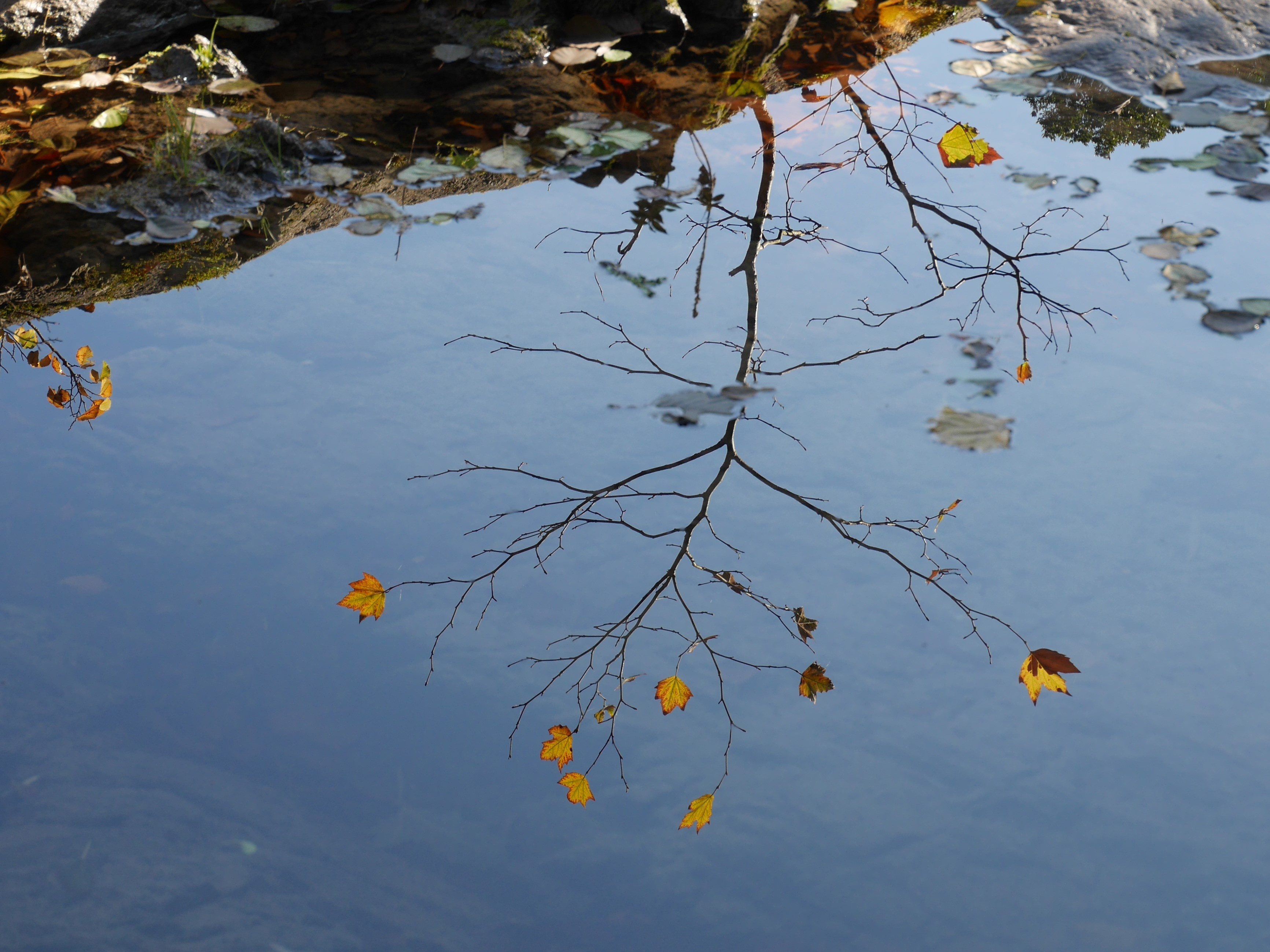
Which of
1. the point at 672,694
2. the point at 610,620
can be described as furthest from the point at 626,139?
the point at 672,694

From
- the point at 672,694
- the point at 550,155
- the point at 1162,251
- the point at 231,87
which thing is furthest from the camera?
the point at 231,87

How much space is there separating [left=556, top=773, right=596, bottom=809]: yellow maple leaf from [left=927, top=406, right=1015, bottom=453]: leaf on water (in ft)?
2.85

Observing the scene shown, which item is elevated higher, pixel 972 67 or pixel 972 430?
pixel 972 67

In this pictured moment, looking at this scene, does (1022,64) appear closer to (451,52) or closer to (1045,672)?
(451,52)

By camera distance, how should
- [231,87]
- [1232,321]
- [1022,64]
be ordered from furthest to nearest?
1. [1022,64]
2. [231,87]
3. [1232,321]

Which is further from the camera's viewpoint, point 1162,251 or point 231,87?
point 231,87

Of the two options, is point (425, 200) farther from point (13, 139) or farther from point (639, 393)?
point (13, 139)

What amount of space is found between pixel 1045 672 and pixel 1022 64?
2.44 meters

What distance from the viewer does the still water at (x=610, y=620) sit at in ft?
3.45

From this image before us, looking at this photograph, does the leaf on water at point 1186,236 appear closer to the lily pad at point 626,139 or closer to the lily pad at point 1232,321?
the lily pad at point 1232,321

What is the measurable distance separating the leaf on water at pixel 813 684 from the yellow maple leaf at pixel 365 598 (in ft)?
2.01

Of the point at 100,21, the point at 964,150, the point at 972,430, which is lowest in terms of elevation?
the point at 972,430

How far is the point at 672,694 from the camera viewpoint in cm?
122

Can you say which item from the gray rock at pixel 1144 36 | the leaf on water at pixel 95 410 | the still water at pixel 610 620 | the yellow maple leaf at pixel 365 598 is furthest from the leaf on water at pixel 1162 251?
the leaf on water at pixel 95 410
